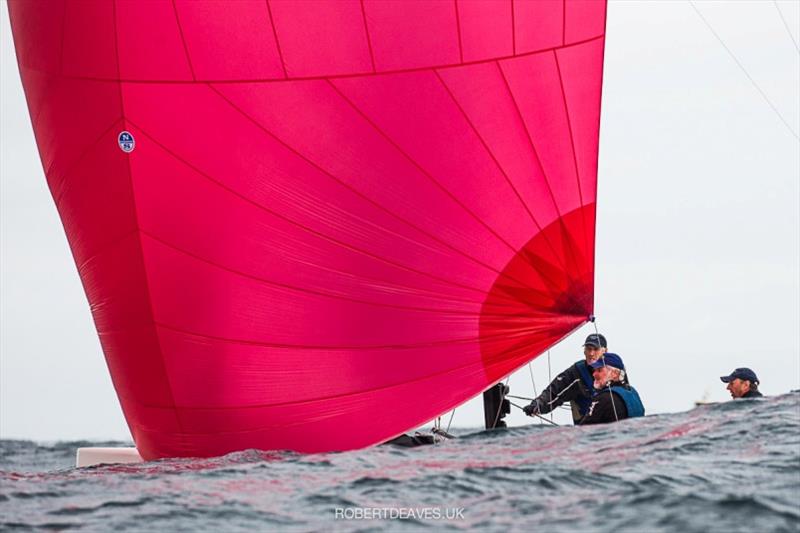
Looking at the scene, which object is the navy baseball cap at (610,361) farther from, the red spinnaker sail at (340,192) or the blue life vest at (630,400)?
the red spinnaker sail at (340,192)

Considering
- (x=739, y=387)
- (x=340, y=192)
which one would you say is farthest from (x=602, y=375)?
(x=340, y=192)

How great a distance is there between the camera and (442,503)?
5566mm

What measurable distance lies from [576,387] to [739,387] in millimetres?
1468

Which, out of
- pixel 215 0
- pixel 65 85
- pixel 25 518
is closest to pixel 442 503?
pixel 25 518

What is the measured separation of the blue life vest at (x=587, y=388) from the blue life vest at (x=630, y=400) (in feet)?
1.85

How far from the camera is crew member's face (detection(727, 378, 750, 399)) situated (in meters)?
9.24

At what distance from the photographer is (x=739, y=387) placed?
9.27m

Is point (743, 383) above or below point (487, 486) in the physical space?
above

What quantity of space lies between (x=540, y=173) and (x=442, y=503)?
2.84m

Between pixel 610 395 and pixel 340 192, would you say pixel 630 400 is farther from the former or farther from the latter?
pixel 340 192

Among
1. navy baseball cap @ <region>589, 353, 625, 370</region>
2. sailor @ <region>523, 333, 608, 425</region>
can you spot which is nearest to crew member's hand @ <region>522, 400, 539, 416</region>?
sailor @ <region>523, 333, 608, 425</region>

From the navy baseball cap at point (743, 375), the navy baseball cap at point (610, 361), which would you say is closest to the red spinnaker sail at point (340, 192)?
the navy baseball cap at point (610, 361)

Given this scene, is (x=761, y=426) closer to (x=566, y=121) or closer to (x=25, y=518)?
(x=566, y=121)

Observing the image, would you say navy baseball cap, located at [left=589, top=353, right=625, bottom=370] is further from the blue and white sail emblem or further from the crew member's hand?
the blue and white sail emblem
